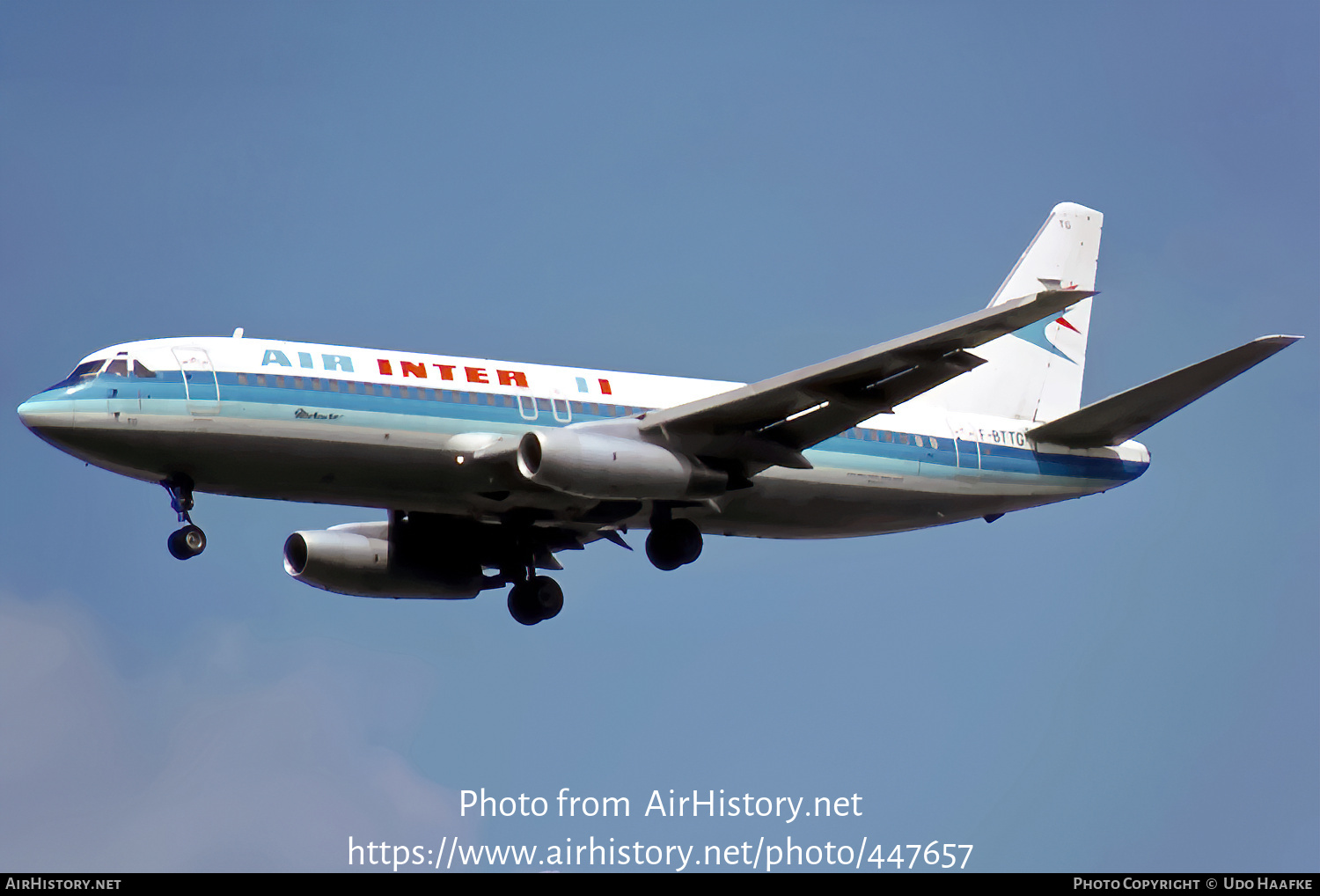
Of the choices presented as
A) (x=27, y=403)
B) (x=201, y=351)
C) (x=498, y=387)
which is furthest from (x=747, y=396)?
(x=27, y=403)

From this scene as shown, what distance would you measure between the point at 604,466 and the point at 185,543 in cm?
828

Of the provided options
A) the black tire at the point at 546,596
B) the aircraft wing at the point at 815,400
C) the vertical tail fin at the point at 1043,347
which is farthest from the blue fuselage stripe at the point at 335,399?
the black tire at the point at 546,596

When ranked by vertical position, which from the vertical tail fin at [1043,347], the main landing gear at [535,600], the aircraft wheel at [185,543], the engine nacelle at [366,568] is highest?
the vertical tail fin at [1043,347]

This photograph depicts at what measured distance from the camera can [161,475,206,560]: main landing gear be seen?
31531mm

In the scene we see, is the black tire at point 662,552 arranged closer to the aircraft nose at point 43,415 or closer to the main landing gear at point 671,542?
the main landing gear at point 671,542

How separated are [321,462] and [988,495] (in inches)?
654

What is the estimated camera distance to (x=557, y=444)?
31.2 meters

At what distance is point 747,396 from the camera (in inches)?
1277

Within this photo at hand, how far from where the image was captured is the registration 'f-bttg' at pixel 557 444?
31.1 meters

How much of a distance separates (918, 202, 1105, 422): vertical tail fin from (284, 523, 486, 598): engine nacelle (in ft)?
41.0

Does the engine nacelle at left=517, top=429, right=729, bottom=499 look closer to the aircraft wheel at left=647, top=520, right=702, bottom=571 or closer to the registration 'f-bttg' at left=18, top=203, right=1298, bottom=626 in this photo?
the registration 'f-bttg' at left=18, top=203, right=1298, bottom=626

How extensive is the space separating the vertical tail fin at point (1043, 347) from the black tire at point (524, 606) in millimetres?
10919

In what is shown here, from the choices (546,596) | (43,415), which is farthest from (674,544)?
(43,415)

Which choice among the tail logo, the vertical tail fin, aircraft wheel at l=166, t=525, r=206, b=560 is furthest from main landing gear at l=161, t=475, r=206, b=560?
the tail logo
